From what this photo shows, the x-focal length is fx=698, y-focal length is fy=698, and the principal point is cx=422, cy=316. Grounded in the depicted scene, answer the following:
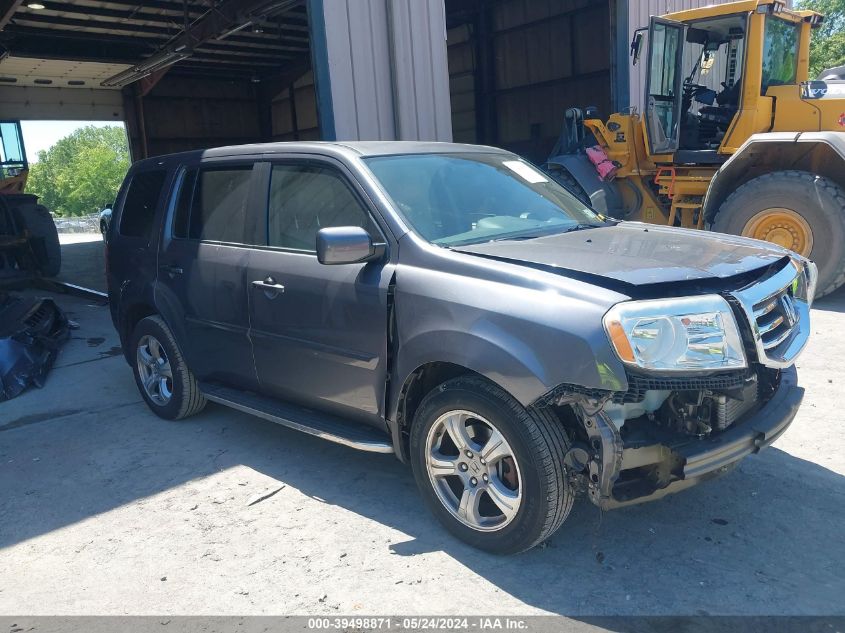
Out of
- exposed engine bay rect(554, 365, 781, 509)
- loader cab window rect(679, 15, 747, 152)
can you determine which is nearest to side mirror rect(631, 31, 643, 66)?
loader cab window rect(679, 15, 747, 152)

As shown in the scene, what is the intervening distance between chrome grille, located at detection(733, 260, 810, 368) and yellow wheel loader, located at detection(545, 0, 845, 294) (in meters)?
4.39

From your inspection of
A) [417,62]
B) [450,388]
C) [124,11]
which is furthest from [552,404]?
[124,11]

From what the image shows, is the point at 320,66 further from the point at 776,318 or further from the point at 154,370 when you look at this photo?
the point at 776,318

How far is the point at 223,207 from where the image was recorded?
4398mm

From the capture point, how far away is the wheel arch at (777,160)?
23.3 ft

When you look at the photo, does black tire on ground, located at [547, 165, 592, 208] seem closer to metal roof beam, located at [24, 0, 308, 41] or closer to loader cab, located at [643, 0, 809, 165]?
loader cab, located at [643, 0, 809, 165]

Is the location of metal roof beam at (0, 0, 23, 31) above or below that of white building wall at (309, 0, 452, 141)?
above

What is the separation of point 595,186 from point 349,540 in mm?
7243

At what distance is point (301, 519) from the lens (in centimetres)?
356

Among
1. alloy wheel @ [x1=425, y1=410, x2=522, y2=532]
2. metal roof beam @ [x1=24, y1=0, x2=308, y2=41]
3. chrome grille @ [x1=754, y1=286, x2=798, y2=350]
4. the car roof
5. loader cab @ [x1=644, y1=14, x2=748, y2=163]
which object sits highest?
metal roof beam @ [x1=24, y1=0, x2=308, y2=41]

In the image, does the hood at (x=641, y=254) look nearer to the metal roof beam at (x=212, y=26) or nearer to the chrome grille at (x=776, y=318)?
the chrome grille at (x=776, y=318)

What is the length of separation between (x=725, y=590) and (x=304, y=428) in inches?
84.6

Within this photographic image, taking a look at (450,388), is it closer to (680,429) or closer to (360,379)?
(360,379)

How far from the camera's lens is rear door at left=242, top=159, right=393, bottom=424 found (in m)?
3.43
